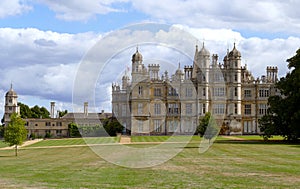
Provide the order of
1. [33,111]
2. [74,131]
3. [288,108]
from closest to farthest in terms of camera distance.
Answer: [288,108] → [74,131] → [33,111]

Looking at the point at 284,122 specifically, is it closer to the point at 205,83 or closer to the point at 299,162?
the point at 299,162

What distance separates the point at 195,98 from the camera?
77938mm

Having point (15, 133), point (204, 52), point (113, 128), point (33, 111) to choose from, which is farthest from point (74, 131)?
point (15, 133)

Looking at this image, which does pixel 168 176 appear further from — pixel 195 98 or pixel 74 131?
pixel 74 131

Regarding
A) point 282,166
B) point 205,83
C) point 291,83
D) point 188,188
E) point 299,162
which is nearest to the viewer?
point 188,188

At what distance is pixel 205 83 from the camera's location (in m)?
77.2

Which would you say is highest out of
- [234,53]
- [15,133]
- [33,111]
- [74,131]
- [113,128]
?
[234,53]

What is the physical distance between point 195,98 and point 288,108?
31.7 meters

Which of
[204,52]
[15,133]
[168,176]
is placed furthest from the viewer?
[204,52]

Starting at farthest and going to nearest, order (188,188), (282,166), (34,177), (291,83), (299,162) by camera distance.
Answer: (291,83), (299,162), (282,166), (34,177), (188,188)

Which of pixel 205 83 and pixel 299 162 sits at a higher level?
pixel 205 83

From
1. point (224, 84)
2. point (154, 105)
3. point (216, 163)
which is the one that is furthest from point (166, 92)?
point (216, 163)

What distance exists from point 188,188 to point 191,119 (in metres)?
62.7

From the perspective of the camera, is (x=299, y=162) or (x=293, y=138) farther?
(x=293, y=138)
